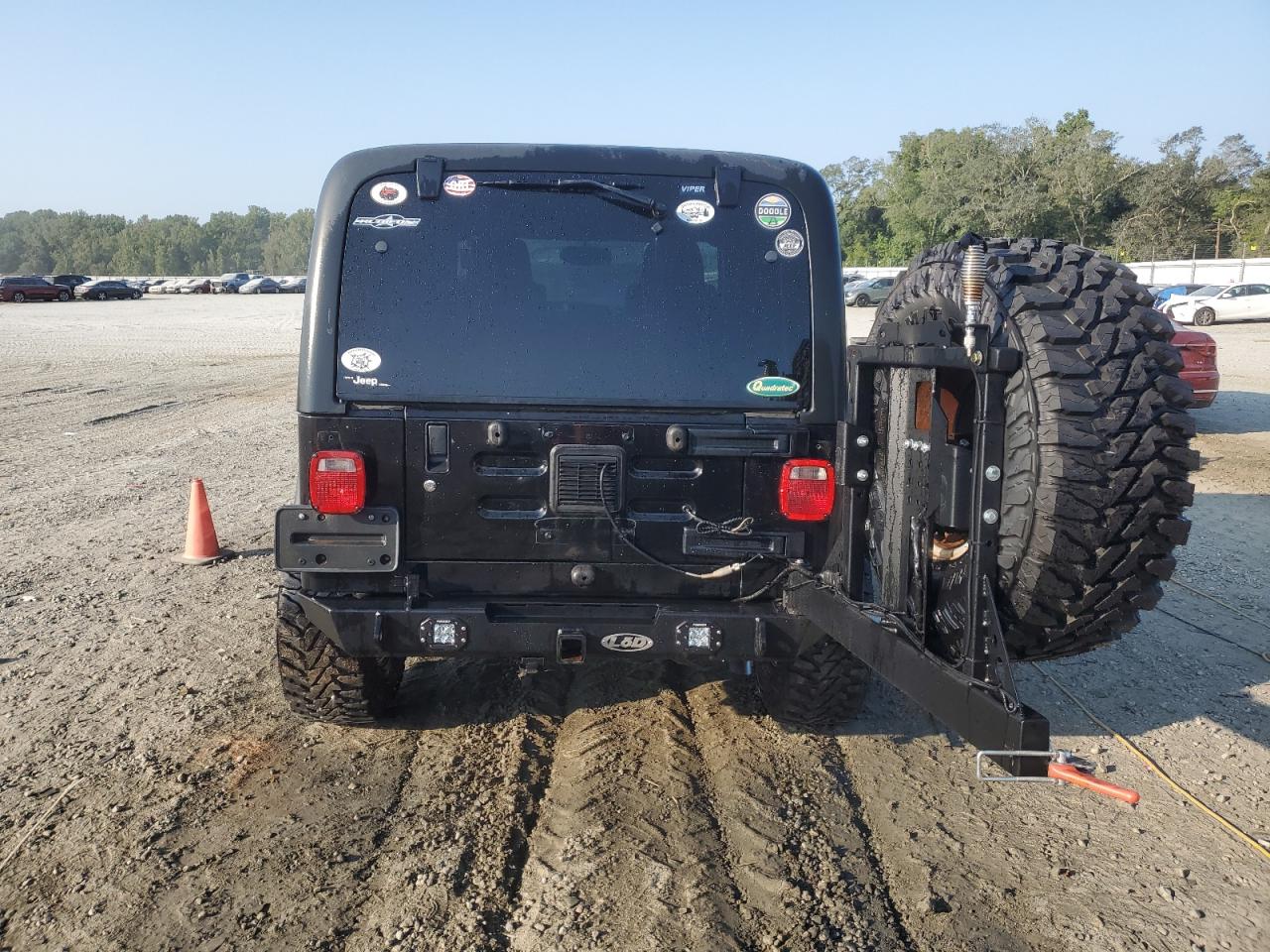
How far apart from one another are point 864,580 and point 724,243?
1354mm

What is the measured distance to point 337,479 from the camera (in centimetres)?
406

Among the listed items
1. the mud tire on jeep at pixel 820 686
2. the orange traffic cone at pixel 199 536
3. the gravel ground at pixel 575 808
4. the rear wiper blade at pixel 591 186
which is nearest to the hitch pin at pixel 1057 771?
the gravel ground at pixel 575 808

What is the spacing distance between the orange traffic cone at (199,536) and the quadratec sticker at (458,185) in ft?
14.5

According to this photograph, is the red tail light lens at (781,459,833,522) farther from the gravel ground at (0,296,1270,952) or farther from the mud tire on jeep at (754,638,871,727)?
the gravel ground at (0,296,1270,952)

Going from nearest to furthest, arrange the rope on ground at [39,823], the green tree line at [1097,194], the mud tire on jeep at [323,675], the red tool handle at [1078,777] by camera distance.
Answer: the red tool handle at [1078,777] → the rope on ground at [39,823] → the mud tire on jeep at [323,675] → the green tree line at [1097,194]

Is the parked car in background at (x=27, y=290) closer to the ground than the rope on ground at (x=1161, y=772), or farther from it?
farther from it

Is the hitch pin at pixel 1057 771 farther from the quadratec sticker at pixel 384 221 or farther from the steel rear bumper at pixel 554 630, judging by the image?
the quadratec sticker at pixel 384 221

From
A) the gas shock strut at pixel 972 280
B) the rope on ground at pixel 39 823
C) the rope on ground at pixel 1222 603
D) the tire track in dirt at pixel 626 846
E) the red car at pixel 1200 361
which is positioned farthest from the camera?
the red car at pixel 1200 361

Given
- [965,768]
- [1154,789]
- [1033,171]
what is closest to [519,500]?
[965,768]

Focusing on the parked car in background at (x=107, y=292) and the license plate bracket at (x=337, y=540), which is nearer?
the license plate bracket at (x=337, y=540)

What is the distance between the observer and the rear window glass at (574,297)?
408 centimetres

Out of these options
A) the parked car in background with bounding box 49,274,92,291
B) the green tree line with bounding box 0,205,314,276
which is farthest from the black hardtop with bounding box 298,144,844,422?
the green tree line with bounding box 0,205,314,276

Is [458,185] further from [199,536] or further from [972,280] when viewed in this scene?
[199,536]

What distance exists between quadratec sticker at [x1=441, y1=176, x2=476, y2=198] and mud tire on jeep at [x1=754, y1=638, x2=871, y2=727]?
7.24 ft
